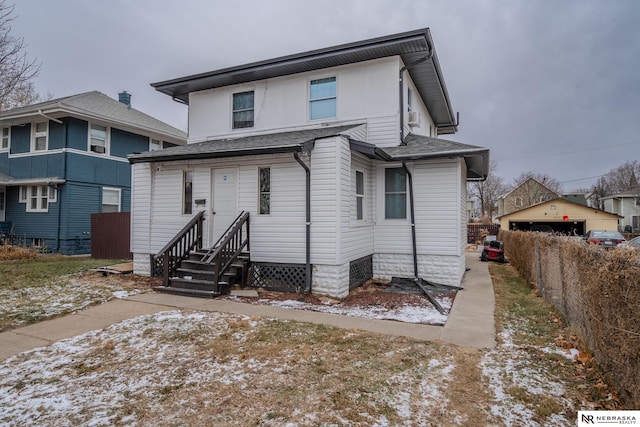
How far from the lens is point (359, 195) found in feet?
29.0

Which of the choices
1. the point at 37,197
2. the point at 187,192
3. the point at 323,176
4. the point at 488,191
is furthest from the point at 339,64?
the point at 488,191

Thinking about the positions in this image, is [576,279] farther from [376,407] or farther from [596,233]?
[596,233]

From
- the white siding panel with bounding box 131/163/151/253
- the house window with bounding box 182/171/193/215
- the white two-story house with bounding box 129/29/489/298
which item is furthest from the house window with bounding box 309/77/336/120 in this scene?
the white siding panel with bounding box 131/163/151/253

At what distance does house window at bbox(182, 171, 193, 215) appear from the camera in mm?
9312

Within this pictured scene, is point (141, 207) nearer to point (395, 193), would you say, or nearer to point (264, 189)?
point (264, 189)

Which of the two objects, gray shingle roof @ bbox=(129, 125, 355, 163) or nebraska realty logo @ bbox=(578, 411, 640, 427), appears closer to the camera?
nebraska realty logo @ bbox=(578, 411, 640, 427)

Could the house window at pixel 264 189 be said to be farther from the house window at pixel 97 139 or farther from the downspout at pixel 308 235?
the house window at pixel 97 139

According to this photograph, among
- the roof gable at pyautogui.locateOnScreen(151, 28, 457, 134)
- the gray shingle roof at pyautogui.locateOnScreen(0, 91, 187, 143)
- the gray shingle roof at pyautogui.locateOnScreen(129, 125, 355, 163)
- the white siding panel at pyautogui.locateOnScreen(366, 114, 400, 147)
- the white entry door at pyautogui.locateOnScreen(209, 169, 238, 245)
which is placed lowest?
the white entry door at pyautogui.locateOnScreen(209, 169, 238, 245)

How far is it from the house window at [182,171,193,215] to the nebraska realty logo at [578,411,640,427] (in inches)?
349

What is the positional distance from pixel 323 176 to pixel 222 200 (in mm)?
3059

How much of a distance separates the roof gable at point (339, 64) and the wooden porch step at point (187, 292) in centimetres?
640

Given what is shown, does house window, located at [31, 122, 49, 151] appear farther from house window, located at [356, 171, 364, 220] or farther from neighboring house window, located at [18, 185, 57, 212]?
house window, located at [356, 171, 364, 220]

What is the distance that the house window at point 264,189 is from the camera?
8391 mm

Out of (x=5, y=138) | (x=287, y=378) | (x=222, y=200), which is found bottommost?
(x=287, y=378)
